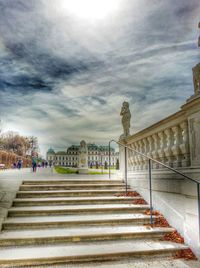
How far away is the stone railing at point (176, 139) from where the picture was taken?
4711 mm

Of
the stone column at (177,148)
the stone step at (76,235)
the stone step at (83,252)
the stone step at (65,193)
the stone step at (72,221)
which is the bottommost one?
the stone step at (83,252)

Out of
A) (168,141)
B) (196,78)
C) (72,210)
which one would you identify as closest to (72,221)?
(72,210)

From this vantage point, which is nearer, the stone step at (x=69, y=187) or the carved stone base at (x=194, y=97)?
the carved stone base at (x=194, y=97)

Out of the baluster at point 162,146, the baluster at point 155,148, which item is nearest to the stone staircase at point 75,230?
the baluster at point 155,148

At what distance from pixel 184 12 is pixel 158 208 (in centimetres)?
553

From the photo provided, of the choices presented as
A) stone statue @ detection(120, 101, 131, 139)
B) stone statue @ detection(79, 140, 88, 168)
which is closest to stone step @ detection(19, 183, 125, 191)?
stone statue @ detection(120, 101, 131, 139)

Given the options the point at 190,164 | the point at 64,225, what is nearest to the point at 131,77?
the point at 190,164

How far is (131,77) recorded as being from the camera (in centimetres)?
1119

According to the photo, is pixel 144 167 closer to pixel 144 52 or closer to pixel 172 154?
pixel 172 154

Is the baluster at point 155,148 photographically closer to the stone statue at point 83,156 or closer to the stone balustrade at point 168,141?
the stone balustrade at point 168,141

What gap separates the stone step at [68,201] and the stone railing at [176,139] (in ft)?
4.10

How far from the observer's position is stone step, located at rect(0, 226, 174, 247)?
4.52 meters

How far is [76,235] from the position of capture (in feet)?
15.3

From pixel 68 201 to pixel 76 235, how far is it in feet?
5.62
